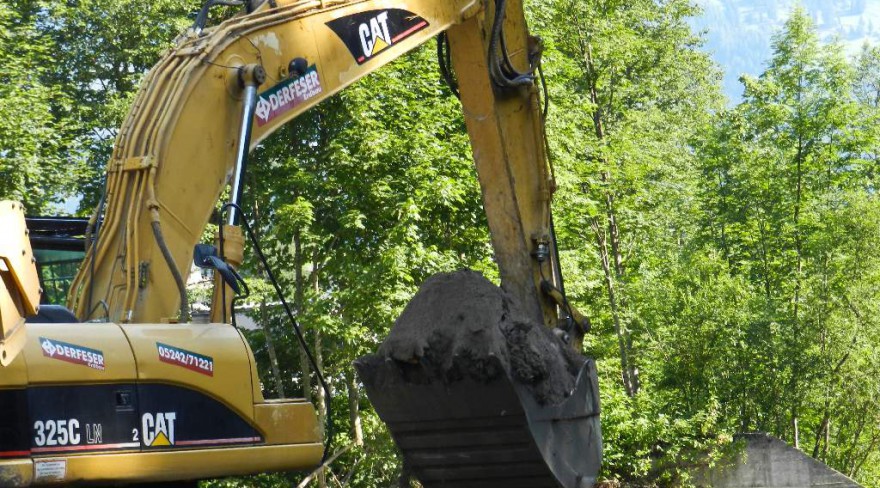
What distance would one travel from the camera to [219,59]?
614 cm

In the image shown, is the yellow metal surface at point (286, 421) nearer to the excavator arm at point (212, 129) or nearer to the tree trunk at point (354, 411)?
the excavator arm at point (212, 129)

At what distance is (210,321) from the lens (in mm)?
5926

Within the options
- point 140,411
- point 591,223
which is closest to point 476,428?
point 140,411

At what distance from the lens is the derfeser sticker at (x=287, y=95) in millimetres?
6355

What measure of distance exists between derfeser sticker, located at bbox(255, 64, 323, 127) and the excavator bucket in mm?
1353

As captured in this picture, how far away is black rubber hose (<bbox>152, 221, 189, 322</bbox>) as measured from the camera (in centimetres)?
573

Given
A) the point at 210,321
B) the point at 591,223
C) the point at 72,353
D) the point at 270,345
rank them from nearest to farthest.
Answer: the point at 72,353
the point at 210,321
the point at 270,345
the point at 591,223

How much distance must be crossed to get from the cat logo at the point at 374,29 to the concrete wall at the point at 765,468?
12.1 m

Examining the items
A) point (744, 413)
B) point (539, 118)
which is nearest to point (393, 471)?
point (744, 413)

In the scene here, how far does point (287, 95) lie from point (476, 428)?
194 cm

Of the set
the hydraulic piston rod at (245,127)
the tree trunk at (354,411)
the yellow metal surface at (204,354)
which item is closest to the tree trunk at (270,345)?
the tree trunk at (354,411)

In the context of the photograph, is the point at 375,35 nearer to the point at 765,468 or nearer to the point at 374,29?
the point at 374,29

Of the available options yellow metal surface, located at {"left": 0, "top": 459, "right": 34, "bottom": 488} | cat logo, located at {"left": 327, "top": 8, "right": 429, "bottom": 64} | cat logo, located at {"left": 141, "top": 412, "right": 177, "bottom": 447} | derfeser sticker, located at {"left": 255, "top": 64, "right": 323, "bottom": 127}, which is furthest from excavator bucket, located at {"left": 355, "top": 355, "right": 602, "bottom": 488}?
yellow metal surface, located at {"left": 0, "top": 459, "right": 34, "bottom": 488}

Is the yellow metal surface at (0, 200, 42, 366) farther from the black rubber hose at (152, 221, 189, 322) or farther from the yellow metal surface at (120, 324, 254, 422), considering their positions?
the black rubber hose at (152, 221, 189, 322)
